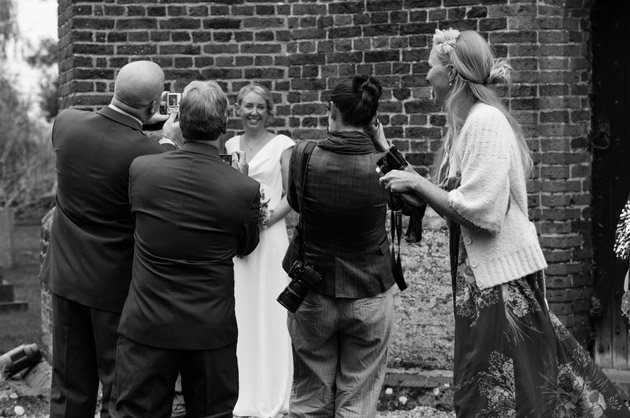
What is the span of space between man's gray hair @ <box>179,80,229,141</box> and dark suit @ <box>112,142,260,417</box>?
57 mm

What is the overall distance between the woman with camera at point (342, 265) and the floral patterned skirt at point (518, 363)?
93 centimetres

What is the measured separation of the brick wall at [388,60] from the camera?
274 inches

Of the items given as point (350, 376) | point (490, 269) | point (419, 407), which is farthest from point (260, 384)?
point (490, 269)

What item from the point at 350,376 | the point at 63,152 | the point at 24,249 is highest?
the point at 63,152

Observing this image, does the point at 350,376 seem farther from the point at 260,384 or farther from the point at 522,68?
the point at 522,68

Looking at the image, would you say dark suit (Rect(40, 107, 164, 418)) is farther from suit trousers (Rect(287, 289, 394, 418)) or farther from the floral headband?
the floral headband

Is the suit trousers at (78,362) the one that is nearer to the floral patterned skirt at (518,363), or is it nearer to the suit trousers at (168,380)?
the suit trousers at (168,380)

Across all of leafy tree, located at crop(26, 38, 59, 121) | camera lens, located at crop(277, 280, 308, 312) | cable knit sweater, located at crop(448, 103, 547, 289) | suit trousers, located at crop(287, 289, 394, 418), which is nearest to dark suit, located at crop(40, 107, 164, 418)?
camera lens, located at crop(277, 280, 308, 312)

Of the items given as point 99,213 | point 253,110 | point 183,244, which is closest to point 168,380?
point 183,244

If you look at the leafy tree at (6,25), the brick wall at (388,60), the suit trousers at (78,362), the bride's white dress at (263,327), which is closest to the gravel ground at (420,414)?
the bride's white dress at (263,327)

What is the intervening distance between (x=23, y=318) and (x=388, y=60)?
6.26m

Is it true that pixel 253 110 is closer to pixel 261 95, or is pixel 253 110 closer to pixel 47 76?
pixel 261 95

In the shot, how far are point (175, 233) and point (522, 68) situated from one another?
10.9 ft

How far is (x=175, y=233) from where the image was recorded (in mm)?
4438
